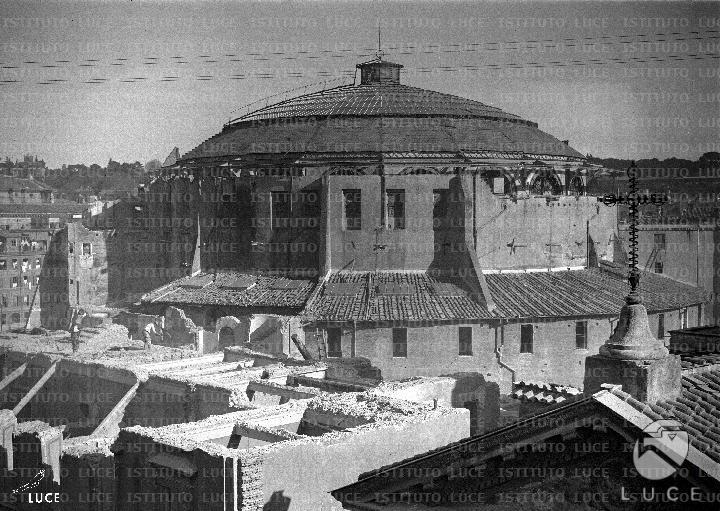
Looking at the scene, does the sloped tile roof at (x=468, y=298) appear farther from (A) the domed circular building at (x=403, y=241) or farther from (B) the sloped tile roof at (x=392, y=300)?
(A) the domed circular building at (x=403, y=241)

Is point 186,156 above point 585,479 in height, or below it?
above

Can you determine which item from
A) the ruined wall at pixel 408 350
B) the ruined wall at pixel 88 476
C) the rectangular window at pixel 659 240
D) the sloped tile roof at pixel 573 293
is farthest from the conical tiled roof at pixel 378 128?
the ruined wall at pixel 88 476

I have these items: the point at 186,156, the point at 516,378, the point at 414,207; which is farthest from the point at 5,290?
the point at 516,378

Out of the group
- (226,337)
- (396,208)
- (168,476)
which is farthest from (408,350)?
(168,476)

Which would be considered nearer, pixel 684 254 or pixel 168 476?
pixel 168 476

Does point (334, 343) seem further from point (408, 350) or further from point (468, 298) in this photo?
point (468, 298)

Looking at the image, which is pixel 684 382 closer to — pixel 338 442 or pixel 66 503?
pixel 338 442
